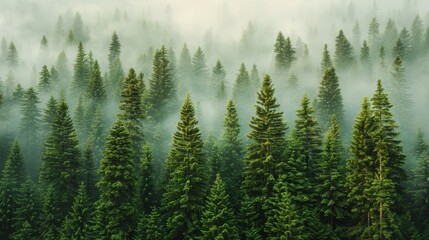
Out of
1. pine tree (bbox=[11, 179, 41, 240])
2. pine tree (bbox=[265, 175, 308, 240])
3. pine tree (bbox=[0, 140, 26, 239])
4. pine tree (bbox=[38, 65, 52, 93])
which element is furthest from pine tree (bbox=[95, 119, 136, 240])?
pine tree (bbox=[38, 65, 52, 93])

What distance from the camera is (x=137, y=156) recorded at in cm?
5778

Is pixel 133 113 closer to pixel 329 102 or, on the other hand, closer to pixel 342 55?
pixel 329 102

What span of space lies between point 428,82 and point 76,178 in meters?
84.9

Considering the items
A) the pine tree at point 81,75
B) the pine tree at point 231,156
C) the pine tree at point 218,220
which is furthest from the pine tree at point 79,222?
the pine tree at point 81,75

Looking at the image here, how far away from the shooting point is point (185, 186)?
45.6m

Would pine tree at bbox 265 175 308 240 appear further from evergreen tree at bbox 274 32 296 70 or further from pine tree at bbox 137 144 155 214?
evergreen tree at bbox 274 32 296 70

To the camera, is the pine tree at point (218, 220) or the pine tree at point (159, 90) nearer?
the pine tree at point (218, 220)

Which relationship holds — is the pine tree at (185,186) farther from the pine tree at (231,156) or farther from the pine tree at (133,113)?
the pine tree at (133,113)

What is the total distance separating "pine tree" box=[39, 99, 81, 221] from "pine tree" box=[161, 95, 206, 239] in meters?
12.8

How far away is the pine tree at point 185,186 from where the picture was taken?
45.4m

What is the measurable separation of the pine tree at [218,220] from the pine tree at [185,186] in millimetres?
1724

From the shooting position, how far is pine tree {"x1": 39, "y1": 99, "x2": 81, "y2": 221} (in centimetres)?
5331

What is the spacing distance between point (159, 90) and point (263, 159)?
32.0m

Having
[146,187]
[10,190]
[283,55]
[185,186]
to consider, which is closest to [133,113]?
[146,187]
